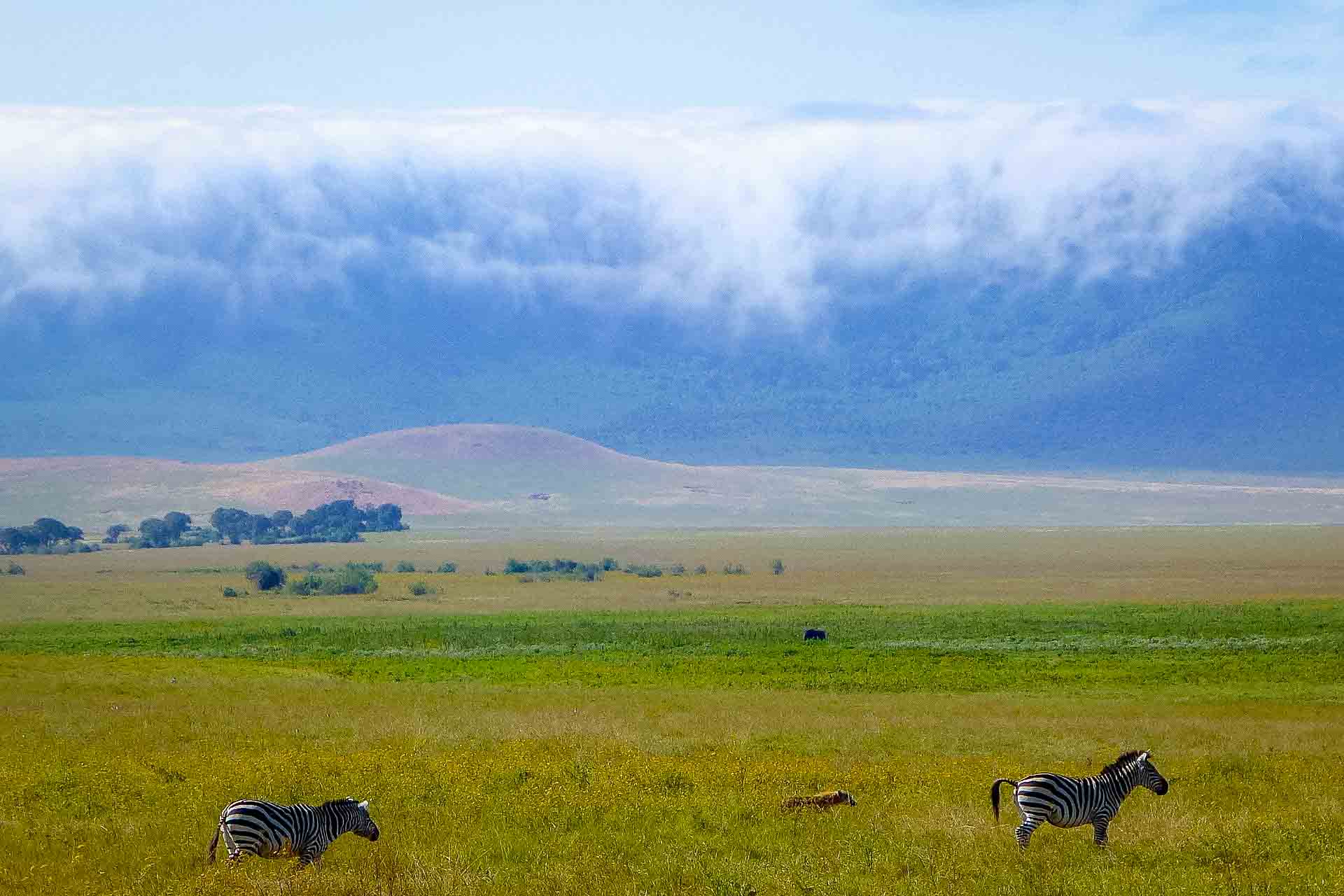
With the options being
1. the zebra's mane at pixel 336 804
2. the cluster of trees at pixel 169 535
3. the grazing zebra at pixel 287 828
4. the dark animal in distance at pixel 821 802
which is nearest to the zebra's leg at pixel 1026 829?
the dark animal in distance at pixel 821 802

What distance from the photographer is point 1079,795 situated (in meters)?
15.9

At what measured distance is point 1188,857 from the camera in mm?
15516

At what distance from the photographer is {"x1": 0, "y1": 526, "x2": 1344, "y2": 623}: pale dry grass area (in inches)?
3036

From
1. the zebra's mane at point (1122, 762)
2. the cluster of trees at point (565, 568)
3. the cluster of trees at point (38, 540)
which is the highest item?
the cluster of trees at point (38, 540)

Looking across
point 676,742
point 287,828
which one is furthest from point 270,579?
point 287,828

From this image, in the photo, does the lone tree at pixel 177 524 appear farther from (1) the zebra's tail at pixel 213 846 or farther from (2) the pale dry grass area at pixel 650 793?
(1) the zebra's tail at pixel 213 846

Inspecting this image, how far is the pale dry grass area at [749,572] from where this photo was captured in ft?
253

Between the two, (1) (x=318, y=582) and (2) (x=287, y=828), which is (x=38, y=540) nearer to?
(1) (x=318, y=582)

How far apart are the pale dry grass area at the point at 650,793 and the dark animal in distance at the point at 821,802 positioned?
0.16 metres

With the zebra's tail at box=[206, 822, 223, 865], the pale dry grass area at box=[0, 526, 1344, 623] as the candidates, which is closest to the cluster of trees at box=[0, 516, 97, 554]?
the pale dry grass area at box=[0, 526, 1344, 623]

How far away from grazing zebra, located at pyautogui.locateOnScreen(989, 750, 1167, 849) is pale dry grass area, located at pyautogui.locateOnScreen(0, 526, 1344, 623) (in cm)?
5591

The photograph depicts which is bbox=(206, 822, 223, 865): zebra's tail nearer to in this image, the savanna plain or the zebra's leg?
the savanna plain

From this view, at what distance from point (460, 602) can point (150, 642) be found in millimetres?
25817

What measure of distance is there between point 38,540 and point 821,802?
134 metres
